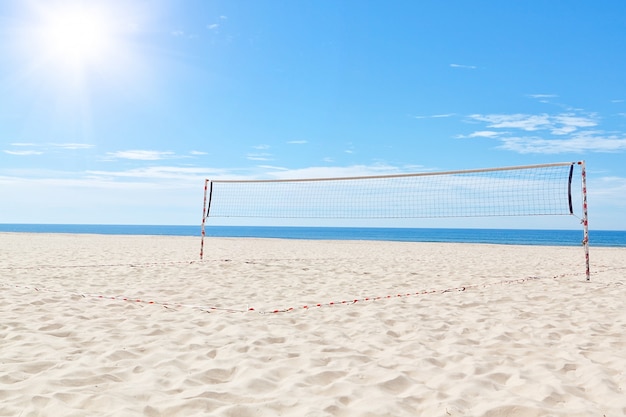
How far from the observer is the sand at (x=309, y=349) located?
2.23 metres

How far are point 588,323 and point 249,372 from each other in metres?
Answer: 3.04

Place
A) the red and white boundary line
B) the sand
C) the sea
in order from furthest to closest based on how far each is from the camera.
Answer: the sea
the red and white boundary line
the sand

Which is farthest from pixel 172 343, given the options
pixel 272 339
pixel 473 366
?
pixel 473 366

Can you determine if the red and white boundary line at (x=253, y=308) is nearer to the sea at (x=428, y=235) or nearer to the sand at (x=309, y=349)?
the sand at (x=309, y=349)

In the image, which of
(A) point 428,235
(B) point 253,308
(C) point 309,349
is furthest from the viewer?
(A) point 428,235

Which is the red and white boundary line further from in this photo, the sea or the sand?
the sea

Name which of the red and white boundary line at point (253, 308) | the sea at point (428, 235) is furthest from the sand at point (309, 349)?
the sea at point (428, 235)

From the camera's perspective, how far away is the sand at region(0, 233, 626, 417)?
223cm

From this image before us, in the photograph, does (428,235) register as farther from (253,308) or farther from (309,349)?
(309,349)

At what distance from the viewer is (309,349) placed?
3.15 meters

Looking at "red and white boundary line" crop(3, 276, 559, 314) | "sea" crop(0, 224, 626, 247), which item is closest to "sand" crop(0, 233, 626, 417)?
"red and white boundary line" crop(3, 276, 559, 314)

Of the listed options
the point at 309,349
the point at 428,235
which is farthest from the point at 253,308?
the point at 428,235

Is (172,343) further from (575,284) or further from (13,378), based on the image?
(575,284)

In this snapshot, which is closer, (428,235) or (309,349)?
(309,349)
